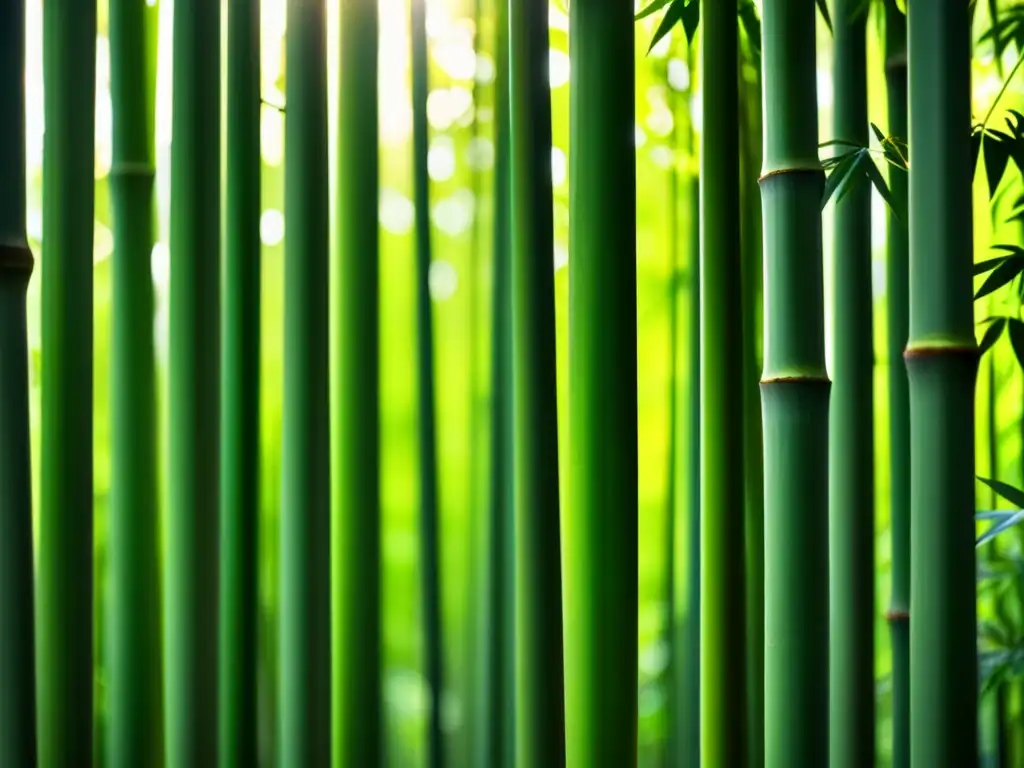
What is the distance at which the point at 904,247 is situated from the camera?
1158 mm

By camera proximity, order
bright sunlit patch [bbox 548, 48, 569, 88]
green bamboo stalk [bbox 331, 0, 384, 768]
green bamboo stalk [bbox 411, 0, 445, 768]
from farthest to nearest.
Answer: bright sunlit patch [bbox 548, 48, 569, 88], green bamboo stalk [bbox 411, 0, 445, 768], green bamboo stalk [bbox 331, 0, 384, 768]

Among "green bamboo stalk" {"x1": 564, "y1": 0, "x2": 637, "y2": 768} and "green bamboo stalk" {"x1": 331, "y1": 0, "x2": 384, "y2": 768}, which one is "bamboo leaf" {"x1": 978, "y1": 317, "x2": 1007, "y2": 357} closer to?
"green bamboo stalk" {"x1": 564, "y1": 0, "x2": 637, "y2": 768}

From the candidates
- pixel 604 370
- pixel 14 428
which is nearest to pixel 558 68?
pixel 604 370

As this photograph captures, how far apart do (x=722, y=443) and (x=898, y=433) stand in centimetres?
37

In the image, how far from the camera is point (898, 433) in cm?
119

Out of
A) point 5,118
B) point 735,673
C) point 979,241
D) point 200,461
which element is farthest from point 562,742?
point 979,241

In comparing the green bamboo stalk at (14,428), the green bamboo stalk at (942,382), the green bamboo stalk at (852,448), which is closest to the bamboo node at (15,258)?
the green bamboo stalk at (14,428)

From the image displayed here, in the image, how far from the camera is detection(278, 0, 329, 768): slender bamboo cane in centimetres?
84

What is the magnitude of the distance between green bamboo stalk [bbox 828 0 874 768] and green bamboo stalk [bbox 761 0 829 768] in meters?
0.21

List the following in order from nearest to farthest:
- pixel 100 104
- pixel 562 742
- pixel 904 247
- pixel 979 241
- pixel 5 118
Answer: pixel 5 118 < pixel 562 742 < pixel 100 104 < pixel 904 247 < pixel 979 241

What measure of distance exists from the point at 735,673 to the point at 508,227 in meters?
0.50

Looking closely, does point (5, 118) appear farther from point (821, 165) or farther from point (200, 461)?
point (821, 165)

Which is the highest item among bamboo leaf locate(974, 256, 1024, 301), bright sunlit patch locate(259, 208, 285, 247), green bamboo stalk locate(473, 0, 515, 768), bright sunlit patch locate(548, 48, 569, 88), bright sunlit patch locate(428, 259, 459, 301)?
bright sunlit patch locate(548, 48, 569, 88)

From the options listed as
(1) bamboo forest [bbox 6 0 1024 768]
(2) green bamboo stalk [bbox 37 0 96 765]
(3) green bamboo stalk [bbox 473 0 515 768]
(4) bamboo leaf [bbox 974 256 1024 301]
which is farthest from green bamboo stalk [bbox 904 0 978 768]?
(2) green bamboo stalk [bbox 37 0 96 765]
